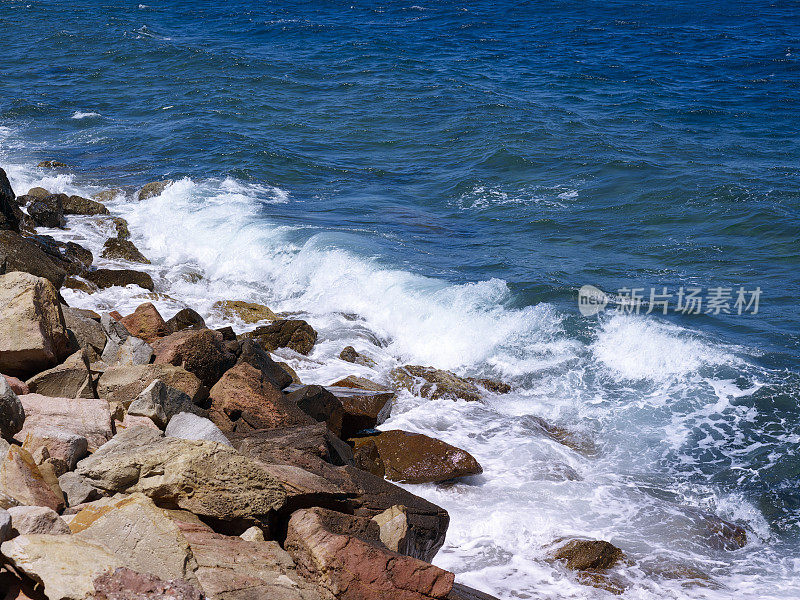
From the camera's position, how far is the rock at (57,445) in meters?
5.30

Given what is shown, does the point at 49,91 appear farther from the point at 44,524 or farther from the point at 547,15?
the point at 44,524

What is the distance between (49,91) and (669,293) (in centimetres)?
2405

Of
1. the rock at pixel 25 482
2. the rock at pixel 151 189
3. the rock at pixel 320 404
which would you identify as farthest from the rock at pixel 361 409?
the rock at pixel 151 189

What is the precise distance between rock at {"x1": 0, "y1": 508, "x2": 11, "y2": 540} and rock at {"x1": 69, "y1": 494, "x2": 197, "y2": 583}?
36 cm

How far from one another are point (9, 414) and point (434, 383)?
19.2 feet

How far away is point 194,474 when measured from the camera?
4.95 m

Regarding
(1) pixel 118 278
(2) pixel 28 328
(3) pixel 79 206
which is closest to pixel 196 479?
(2) pixel 28 328

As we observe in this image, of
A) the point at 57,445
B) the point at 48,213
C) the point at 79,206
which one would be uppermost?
the point at 57,445

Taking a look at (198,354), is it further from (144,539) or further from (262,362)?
(144,539)

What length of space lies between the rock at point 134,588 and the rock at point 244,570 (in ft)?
1.37

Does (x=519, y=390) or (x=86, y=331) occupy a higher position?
(x=86, y=331)

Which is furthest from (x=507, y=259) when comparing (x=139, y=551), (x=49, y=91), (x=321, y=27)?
(x=321, y=27)

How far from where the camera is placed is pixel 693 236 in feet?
49.3

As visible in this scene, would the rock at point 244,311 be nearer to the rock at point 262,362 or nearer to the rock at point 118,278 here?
the rock at point 118,278
